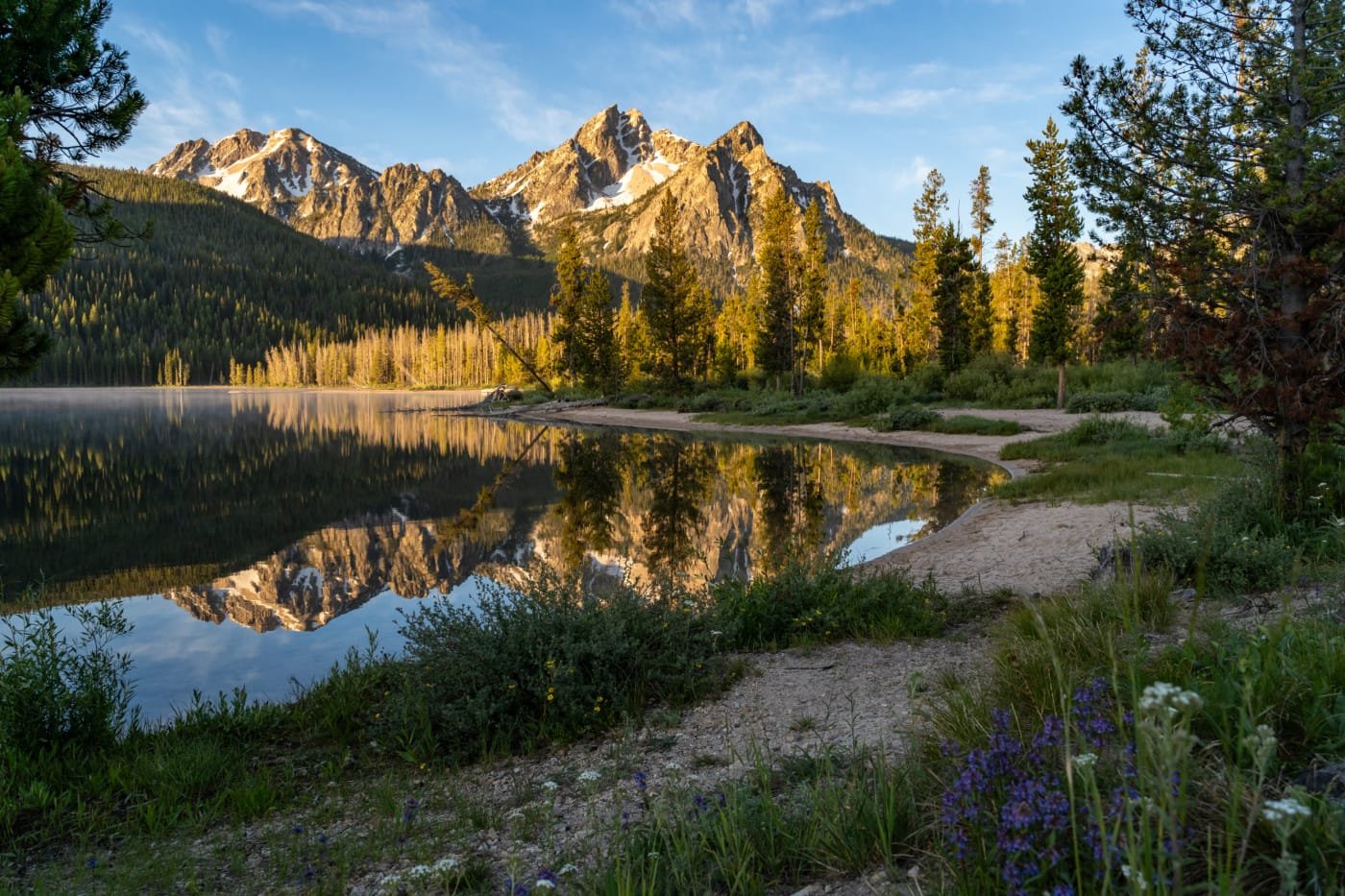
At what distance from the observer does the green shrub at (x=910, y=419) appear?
30.3 metres

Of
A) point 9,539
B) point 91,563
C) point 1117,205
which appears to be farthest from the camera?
point 9,539

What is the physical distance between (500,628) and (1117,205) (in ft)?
23.4

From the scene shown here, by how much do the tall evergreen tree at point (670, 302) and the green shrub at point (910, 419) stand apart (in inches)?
875

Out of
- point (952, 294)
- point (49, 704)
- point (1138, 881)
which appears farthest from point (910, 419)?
point (1138, 881)

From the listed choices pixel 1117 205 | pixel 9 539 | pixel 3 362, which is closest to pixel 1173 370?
pixel 1117 205

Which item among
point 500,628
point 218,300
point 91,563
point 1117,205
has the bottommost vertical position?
point 91,563

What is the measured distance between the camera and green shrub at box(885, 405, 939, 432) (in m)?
30.3

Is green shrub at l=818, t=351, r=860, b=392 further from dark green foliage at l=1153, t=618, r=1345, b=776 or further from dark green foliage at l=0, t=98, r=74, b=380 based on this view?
dark green foliage at l=0, t=98, r=74, b=380

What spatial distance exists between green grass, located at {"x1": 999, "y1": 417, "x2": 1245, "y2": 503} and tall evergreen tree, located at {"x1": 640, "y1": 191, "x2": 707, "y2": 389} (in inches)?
1244

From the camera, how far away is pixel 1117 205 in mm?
7043

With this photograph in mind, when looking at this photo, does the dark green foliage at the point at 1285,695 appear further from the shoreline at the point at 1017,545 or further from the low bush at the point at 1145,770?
the shoreline at the point at 1017,545

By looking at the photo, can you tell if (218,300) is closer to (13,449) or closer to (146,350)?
(146,350)

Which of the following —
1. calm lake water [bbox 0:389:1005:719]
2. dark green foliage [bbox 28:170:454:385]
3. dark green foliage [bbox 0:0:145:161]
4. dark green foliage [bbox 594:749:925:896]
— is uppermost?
dark green foliage [bbox 28:170:454:385]

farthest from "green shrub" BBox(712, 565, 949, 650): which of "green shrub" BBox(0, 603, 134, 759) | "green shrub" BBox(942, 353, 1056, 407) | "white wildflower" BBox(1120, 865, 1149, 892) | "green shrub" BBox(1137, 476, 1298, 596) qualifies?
"green shrub" BBox(942, 353, 1056, 407)
